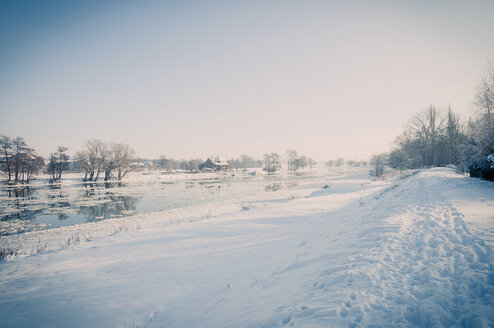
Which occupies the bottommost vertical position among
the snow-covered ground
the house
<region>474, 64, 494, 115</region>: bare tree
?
the snow-covered ground

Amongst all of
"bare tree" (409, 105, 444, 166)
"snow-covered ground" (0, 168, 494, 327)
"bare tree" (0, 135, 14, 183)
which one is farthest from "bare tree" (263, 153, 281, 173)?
"snow-covered ground" (0, 168, 494, 327)

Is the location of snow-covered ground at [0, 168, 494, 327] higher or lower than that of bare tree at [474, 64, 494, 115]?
lower

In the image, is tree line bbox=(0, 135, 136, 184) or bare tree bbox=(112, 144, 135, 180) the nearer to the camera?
tree line bbox=(0, 135, 136, 184)

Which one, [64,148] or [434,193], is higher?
[64,148]

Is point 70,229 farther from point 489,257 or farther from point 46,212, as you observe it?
point 489,257

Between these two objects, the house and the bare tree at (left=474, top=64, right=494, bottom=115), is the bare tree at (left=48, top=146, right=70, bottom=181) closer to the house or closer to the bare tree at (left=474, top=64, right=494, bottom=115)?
the house

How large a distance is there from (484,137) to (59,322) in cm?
2166

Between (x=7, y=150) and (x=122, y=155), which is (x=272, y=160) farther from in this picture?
(x=7, y=150)

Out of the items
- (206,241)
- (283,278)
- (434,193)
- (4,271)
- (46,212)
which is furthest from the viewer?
(46,212)

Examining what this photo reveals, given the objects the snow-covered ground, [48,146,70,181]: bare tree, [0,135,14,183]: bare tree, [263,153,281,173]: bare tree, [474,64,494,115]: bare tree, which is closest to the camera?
the snow-covered ground

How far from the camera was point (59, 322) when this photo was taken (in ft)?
13.0

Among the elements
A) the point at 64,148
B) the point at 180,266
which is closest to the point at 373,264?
the point at 180,266

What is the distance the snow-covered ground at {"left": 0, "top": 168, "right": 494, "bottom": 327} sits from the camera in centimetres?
280

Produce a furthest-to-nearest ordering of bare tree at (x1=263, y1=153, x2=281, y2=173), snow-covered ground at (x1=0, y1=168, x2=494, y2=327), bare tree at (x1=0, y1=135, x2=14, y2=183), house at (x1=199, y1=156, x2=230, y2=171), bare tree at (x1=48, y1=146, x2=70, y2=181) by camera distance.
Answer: house at (x1=199, y1=156, x2=230, y2=171) < bare tree at (x1=263, y1=153, x2=281, y2=173) < bare tree at (x1=48, y1=146, x2=70, y2=181) < bare tree at (x1=0, y1=135, x2=14, y2=183) < snow-covered ground at (x1=0, y1=168, x2=494, y2=327)
